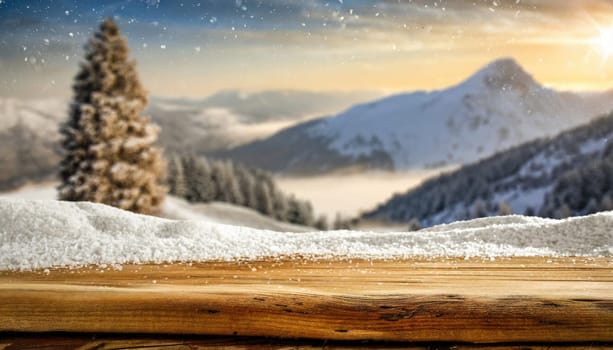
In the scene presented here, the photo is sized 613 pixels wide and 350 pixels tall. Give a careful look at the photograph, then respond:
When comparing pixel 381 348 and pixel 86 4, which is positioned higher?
Result: pixel 86 4

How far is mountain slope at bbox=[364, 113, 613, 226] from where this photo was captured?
100 ft

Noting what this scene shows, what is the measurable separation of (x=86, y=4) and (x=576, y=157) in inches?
1647

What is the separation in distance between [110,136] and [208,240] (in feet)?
29.1

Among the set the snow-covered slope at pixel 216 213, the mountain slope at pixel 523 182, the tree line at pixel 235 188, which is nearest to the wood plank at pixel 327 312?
the snow-covered slope at pixel 216 213

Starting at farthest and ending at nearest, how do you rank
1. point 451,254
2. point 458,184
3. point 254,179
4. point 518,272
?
point 458,184
point 254,179
point 451,254
point 518,272

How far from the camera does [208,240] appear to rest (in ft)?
6.88

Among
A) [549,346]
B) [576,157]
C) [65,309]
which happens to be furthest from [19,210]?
[576,157]

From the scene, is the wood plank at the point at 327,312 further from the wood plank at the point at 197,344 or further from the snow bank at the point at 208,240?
the snow bank at the point at 208,240

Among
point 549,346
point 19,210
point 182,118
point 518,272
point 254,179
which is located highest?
point 182,118

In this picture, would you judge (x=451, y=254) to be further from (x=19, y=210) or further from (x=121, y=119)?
(x=121, y=119)

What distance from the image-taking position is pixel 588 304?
3.81 feet

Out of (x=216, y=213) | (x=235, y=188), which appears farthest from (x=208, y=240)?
(x=235, y=188)

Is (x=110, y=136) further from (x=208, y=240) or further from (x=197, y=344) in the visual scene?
(x=197, y=344)

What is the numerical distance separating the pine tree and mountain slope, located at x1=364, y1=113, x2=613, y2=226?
2150 cm
